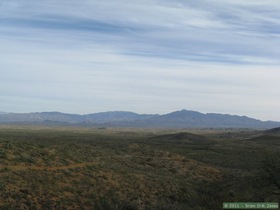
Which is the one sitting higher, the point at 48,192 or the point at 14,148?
the point at 14,148

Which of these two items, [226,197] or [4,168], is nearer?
[4,168]

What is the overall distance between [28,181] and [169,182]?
728 inches

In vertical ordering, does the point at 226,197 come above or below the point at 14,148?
below

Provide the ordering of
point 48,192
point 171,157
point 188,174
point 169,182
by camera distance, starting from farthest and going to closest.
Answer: point 171,157, point 188,174, point 169,182, point 48,192

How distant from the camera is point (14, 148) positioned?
41281mm

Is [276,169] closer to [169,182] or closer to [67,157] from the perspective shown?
[169,182]

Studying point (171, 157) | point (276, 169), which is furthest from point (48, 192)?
point (171, 157)

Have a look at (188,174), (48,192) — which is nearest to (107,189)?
(48,192)

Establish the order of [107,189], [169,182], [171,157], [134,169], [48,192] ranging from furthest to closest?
[171,157] < [134,169] < [169,182] < [107,189] < [48,192]

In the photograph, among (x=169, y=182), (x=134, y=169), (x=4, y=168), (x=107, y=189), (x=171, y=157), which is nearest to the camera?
(x=4, y=168)

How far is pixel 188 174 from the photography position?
2153 inches

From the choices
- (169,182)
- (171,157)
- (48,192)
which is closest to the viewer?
(48,192)

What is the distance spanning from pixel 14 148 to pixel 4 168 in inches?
315

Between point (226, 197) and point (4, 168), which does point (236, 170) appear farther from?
point (4, 168)
